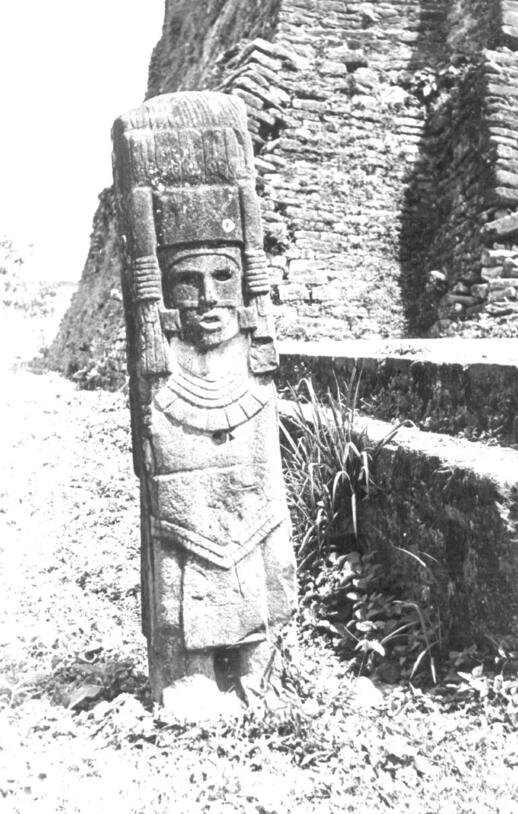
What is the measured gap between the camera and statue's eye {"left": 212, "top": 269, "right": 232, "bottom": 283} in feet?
10.7

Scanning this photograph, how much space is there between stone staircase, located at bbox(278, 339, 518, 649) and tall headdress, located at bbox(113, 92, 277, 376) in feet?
3.75

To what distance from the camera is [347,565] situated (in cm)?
426

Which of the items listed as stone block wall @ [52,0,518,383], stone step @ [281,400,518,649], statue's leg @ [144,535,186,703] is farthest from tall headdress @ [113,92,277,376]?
stone block wall @ [52,0,518,383]

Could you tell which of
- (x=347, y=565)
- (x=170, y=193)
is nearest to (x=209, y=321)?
(x=170, y=193)

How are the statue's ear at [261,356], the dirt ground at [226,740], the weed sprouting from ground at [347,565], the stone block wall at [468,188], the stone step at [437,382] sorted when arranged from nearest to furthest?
the dirt ground at [226,740] < the statue's ear at [261,356] < the weed sprouting from ground at [347,565] < the stone step at [437,382] < the stone block wall at [468,188]

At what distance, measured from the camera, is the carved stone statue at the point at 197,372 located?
320 centimetres

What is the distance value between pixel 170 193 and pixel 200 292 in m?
0.38

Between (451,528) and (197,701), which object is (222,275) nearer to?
(451,528)

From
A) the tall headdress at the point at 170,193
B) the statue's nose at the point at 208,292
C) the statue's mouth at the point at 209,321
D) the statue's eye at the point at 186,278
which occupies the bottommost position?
→ the statue's mouth at the point at 209,321

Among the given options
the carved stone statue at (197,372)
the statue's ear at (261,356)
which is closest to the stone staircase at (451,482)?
the carved stone statue at (197,372)

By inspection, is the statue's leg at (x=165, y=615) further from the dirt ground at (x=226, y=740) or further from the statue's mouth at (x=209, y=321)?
the statue's mouth at (x=209, y=321)

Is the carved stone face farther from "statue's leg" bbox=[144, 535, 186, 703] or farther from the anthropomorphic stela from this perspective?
"statue's leg" bbox=[144, 535, 186, 703]

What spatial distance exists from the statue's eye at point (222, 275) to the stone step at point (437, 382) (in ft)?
4.93

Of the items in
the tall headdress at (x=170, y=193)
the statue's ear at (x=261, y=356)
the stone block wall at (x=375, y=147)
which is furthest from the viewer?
the stone block wall at (x=375, y=147)
